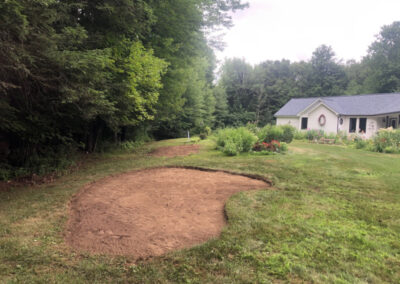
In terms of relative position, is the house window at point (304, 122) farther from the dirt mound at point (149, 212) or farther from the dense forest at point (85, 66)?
the dirt mound at point (149, 212)

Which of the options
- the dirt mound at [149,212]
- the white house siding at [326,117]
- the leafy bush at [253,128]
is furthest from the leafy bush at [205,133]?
the dirt mound at [149,212]

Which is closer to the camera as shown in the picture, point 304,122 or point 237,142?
point 237,142

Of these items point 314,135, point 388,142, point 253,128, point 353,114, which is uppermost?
point 353,114

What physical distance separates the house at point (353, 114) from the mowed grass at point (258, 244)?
61.2ft

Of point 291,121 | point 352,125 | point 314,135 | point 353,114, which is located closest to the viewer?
point 314,135

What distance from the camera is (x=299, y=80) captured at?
4844 cm

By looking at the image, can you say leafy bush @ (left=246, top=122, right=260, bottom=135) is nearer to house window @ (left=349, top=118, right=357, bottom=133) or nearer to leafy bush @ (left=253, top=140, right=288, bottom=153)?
leafy bush @ (left=253, top=140, right=288, bottom=153)

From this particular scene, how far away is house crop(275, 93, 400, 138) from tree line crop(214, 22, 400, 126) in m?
12.2

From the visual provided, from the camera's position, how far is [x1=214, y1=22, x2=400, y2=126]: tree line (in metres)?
38.2

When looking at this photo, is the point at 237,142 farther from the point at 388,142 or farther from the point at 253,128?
the point at 388,142

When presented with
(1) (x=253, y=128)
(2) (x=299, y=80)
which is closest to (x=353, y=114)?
(1) (x=253, y=128)

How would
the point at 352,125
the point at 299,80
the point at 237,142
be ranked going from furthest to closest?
1. the point at 299,80
2. the point at 352,125
3. the point at 237,142

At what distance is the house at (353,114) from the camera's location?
69.8 feet

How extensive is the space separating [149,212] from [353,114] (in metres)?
23.2
